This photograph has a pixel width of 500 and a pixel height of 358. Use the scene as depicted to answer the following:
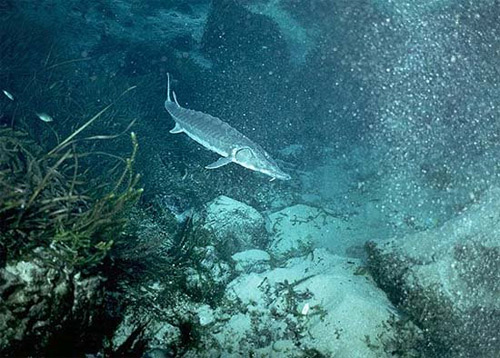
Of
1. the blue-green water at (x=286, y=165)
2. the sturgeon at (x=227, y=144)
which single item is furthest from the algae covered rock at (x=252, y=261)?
the sturgeon at (x=227, y=144)

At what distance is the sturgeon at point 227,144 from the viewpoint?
641cm

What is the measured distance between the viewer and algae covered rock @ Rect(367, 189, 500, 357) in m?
4.53

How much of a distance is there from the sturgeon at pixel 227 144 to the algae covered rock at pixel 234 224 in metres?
1.38

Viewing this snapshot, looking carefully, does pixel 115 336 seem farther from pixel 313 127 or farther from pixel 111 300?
pixel 313 127

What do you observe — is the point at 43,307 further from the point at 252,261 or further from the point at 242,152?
the point at 242,152

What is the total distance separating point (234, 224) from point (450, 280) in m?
4.22

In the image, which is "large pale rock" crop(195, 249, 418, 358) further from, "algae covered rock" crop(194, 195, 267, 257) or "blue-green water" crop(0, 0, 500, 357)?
"algae covered rock" crop(194, 195, 267, 257)

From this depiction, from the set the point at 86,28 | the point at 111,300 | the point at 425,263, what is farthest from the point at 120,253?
the point at 86,28

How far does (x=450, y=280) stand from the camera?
471 cm

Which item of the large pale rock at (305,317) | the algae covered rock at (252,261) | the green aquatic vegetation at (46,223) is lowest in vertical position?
the algae covered rock at (252,261)

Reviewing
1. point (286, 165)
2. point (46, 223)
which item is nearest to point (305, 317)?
point (46, 223)

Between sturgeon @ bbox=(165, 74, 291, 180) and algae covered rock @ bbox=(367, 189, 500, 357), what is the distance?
2277mm

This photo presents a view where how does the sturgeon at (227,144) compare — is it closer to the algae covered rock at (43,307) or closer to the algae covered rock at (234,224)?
the algae covered rock at (234,224)

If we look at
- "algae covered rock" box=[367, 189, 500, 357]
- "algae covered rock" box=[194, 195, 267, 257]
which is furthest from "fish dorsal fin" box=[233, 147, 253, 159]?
"algae covered rock" box=[367, 189, 500, 357]
